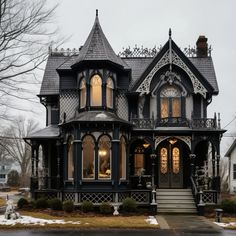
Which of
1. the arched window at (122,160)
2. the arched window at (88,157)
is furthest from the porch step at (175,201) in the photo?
the arched window at (88,157)

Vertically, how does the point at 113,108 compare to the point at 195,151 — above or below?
above

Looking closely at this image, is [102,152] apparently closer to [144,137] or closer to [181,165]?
[144,137]

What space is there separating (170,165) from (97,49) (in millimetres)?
8415

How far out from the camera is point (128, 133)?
89.7 feet

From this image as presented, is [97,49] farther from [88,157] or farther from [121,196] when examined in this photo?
[121,196]

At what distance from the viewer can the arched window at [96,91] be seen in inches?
1085

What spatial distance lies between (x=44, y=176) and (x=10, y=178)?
51.9 meters

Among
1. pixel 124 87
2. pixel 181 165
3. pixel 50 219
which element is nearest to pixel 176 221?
pixel 50 219

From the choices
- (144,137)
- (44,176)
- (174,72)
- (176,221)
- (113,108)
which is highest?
(174,72)

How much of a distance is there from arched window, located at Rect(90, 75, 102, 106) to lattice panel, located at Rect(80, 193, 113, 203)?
17.4 feet

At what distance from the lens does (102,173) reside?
84.9 feet

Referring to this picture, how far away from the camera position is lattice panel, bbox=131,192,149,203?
2611 cm

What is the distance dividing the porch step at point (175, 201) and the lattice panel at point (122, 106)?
5.06 metres

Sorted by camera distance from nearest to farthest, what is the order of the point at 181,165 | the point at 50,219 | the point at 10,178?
1. the point at 50,219
2. the point at 181,165
3. the point at 10,178
